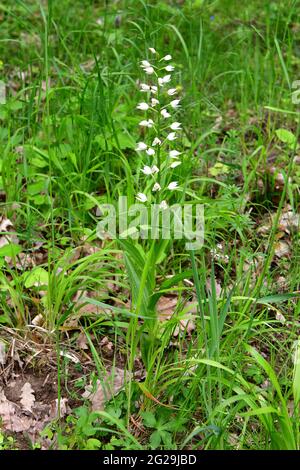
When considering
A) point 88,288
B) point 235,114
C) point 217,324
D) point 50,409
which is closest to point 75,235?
point 88,288

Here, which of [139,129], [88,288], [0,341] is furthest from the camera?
[139,129]

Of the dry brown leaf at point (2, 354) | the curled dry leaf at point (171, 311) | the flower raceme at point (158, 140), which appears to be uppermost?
the flower raceme at point (158, 140)

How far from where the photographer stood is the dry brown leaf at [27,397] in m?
2.37

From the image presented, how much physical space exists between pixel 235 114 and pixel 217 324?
2160mm

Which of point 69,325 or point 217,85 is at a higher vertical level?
point 217,85

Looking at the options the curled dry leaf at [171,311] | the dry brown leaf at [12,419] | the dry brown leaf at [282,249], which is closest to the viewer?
the dry brown leaf at [12,419]

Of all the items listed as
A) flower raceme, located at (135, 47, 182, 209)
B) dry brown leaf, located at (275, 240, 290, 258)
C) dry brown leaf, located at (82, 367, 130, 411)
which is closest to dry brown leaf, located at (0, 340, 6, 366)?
dry brown leaf, located at (82, 367, 130, 411)

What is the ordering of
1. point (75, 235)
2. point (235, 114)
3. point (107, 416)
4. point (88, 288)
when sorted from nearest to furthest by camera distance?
1. point (107, 416)
2. point (88, 288)
3. point (75, 235)
4. point (235, 114)

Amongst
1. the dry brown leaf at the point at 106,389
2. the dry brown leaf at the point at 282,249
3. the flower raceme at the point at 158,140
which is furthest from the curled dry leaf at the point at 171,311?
the dry brown leaf at the point at 282,249

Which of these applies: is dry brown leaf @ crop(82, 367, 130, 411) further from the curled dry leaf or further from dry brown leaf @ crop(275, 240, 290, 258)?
dry brown leaf @ crop(275, 240, 290, 258)

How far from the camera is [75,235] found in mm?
3023

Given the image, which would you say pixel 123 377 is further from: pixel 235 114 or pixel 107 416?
pixel 235 114

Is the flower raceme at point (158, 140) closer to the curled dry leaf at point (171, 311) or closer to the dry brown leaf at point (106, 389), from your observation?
the curled dry leaf at point (171, 311)
